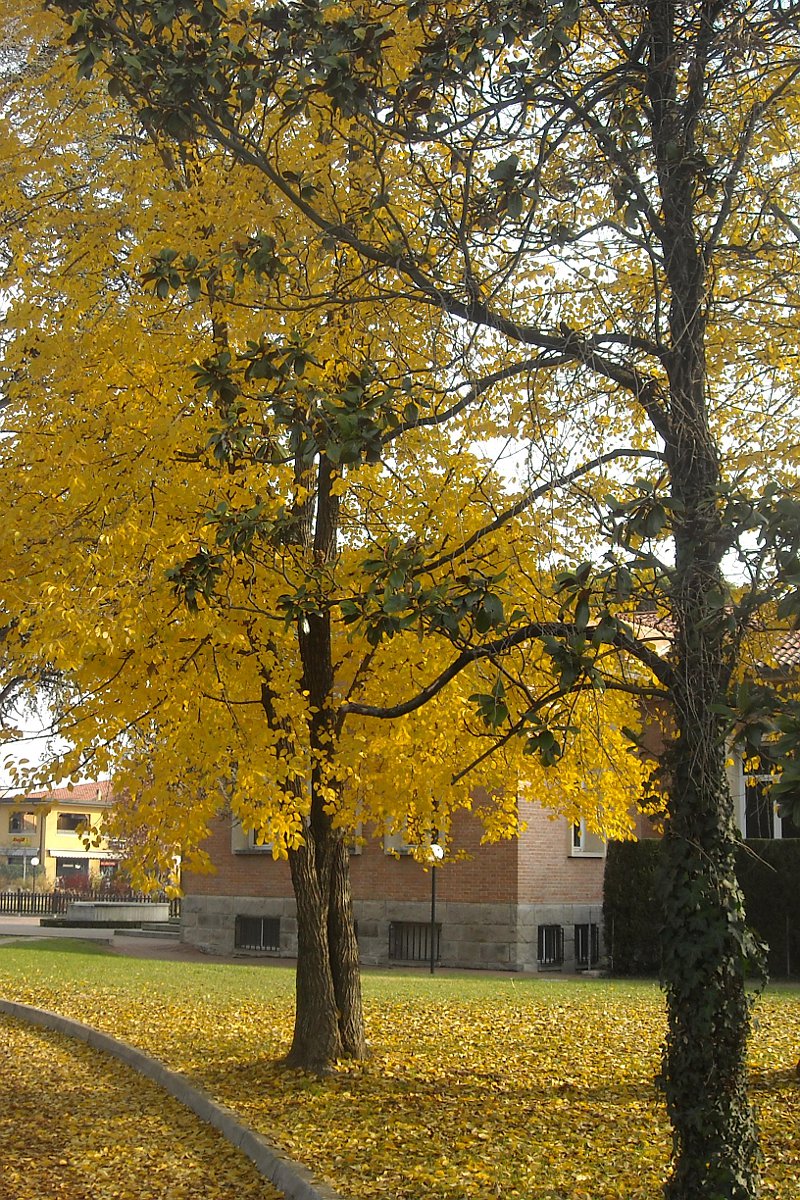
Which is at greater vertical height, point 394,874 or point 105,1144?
point 394,874

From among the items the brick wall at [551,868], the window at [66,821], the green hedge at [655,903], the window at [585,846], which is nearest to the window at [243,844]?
the brick wall at [551,868]

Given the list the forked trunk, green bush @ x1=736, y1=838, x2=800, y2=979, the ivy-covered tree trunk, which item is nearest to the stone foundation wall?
green bush @ x1=736, y1=838, x2=800, y2=979

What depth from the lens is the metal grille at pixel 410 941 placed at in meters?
23.6

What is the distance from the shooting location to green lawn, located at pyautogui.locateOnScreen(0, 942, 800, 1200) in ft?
23.9

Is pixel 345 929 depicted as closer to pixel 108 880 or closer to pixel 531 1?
pixel 531 1

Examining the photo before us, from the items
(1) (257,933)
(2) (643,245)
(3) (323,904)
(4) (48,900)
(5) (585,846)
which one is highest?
(2) (643,245)

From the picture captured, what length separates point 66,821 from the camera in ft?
247

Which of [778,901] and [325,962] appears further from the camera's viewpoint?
[778,901]

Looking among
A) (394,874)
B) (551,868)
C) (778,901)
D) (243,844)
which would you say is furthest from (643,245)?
(243,844)

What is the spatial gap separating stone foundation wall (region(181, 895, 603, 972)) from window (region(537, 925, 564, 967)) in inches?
3.2

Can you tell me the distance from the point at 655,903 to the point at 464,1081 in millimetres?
10960

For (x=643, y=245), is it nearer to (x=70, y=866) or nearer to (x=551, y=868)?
(x=551, y=868)

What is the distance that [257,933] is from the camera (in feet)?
87.4

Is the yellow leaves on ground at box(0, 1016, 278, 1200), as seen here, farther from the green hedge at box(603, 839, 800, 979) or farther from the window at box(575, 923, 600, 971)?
the window at box(575, 923, 600, 971)
